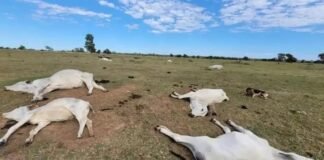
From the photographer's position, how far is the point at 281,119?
8125 millimetres

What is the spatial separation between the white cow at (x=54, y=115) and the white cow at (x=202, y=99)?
8.78 ft

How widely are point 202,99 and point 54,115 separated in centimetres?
403

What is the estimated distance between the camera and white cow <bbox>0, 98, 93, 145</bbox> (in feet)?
21.1

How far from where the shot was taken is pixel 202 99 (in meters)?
8.73

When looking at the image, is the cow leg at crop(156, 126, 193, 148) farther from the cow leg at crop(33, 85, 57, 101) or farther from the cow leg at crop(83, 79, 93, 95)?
the cow leg at crop(33, 85, 57, 101)

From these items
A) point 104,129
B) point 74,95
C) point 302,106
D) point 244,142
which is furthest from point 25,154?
point 302,106

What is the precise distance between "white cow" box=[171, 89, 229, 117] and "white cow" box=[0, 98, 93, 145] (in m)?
2.68

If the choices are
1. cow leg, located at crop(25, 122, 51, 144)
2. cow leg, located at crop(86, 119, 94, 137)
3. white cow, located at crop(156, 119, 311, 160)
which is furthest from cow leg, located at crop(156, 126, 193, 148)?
cow leg, located at crop(25, 122, 51, 144)

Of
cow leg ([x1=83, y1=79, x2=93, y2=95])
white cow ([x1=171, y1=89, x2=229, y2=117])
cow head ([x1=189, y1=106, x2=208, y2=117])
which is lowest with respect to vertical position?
cow head ([x1=189, y1=106, x2=208, y2=117])

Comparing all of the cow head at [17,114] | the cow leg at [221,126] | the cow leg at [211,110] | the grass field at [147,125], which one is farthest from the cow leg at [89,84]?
the cow leg at [221,126]

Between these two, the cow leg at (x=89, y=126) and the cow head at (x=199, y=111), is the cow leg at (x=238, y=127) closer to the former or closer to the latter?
the cow head at (x=199, y=111)

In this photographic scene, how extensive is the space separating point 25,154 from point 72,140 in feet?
2.87

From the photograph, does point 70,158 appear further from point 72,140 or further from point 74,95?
point 74,95

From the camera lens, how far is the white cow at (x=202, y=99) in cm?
799
